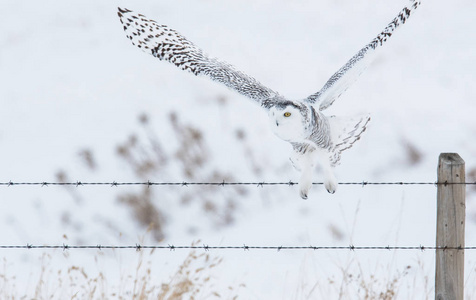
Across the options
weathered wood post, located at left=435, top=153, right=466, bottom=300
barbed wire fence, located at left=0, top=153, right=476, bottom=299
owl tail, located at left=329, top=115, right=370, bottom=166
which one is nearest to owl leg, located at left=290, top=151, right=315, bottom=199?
owl tail, located at left=329, top=115, right=370, bottom=166

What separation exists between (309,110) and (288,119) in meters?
0.21

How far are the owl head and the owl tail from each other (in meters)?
0.53

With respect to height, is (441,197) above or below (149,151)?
below

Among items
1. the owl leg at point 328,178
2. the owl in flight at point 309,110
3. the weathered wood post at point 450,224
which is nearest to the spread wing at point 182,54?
the owl in flight at point 309,110

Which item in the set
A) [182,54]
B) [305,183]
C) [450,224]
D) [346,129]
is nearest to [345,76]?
[346,129]

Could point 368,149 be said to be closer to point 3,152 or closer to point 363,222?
point 363,222

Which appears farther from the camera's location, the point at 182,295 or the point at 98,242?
the point at 98,242

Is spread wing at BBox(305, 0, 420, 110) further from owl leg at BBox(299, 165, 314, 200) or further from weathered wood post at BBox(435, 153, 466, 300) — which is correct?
weathered wood post at BBox(435, 153, 466, 300)

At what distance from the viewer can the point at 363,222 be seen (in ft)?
24.8

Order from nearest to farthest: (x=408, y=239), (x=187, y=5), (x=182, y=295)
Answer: (x=182, y=295), (x=408, y=239), (x=187, y=5)

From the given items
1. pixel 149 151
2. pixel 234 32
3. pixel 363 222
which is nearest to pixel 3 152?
pixel 149 151

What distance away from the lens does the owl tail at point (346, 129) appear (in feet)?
17.1

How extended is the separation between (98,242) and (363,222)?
2812mm

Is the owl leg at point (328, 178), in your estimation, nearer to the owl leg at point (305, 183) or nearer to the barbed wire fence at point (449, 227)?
the owl leg at point (305, 183)
